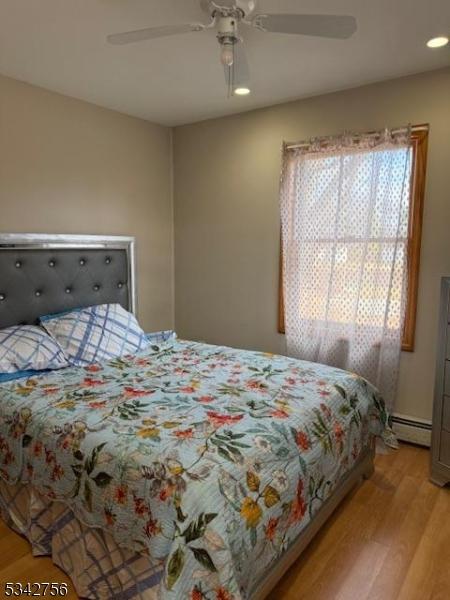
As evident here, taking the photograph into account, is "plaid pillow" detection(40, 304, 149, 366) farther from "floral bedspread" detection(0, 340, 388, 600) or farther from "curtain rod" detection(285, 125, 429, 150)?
"curtain rod" detection(285, 125, 429, 150)

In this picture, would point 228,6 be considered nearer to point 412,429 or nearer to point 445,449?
point 445,449

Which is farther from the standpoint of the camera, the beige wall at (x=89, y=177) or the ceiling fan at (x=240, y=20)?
the beige wall at (x=89, y=177)

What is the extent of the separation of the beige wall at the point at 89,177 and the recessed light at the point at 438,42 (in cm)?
213

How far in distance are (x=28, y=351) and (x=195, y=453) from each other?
4.35 ft

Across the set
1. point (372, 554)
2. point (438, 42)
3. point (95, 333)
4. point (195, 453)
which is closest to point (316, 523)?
point (372, 554)

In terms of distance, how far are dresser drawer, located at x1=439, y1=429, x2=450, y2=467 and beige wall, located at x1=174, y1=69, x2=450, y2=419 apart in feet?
1.38

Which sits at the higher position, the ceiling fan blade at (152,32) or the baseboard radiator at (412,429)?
the ceiling fan blade at (152,32)

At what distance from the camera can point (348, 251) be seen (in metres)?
2.78

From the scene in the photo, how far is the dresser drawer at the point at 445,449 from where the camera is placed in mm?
2227

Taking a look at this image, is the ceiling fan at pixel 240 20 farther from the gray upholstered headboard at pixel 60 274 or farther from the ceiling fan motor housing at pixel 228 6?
the gray upholstered headboard at pixel 60 274

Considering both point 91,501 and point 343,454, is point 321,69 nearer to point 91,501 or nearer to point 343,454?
point 343,454

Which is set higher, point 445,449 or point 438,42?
point 438,42

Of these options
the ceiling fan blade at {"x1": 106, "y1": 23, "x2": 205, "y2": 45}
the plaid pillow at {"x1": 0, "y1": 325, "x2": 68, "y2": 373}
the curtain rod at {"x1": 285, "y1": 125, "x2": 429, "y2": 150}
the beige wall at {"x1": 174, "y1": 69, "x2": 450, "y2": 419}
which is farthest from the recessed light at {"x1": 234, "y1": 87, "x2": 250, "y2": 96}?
the plaid pillow at {"x1": 0, "y1": 325, "x2": 68, "y2": 373}

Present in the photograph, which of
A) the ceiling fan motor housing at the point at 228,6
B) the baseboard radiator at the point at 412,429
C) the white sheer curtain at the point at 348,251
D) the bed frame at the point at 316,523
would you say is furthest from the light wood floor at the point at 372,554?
the ceiling fan motor housing at the point at 228,6
